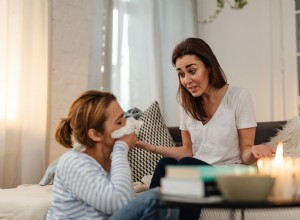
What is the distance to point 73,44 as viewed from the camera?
2.60 metres

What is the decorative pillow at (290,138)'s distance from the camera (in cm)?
189

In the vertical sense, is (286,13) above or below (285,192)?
above

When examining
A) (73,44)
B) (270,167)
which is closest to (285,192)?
(270,167)

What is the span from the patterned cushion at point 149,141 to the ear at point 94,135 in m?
0.83

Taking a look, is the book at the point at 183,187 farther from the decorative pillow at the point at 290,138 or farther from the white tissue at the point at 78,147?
the decorative pillow at the point at 290,138

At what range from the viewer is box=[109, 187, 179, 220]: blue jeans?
0.96 metres

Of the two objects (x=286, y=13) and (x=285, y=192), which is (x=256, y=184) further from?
(x=286, y=13)

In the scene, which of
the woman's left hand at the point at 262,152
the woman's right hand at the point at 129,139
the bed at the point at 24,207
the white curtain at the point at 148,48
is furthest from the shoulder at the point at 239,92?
the white curtain at the point at 148,48

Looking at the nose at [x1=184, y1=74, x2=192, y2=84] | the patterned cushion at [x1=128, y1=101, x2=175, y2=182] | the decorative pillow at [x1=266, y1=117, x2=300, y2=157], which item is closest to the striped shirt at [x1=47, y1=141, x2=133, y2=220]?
the nose at [x1=184, y1=74, x2=192, y2=84]

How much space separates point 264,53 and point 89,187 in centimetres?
249

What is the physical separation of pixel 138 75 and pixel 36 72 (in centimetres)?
96

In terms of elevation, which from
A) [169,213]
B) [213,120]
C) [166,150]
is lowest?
[169,213]

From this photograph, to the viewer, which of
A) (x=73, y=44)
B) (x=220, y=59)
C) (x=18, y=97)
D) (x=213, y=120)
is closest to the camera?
(x=213, y=120)

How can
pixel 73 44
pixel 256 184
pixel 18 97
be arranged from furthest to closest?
pixel 73 44, pixel 18 97, pixel 256 184
